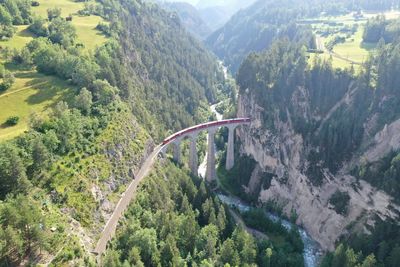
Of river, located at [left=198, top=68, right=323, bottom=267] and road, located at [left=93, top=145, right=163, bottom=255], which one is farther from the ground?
road, located at [left=93, top=145, right=163, bottom=255]

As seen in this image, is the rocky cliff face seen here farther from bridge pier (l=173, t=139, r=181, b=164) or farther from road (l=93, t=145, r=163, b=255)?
road (l=93, t=145, r=163, b=255)

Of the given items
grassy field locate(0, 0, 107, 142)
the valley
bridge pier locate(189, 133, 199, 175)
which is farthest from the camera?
bridge pier locate(189, 133, 199, 175)

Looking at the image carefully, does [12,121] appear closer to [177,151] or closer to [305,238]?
[177,151]

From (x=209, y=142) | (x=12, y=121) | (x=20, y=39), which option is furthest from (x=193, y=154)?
(x=20, y=39)

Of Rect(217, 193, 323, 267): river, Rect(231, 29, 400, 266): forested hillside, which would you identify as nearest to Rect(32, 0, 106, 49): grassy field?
Rect(231, 29, 400, 266): forested hillside

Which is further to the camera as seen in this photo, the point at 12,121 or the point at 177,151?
the point at 177,151

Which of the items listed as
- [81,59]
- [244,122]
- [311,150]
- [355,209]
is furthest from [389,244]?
[81,59]

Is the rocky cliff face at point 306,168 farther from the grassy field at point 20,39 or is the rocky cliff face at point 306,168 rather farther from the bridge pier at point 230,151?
the grassy field at point 20,39
